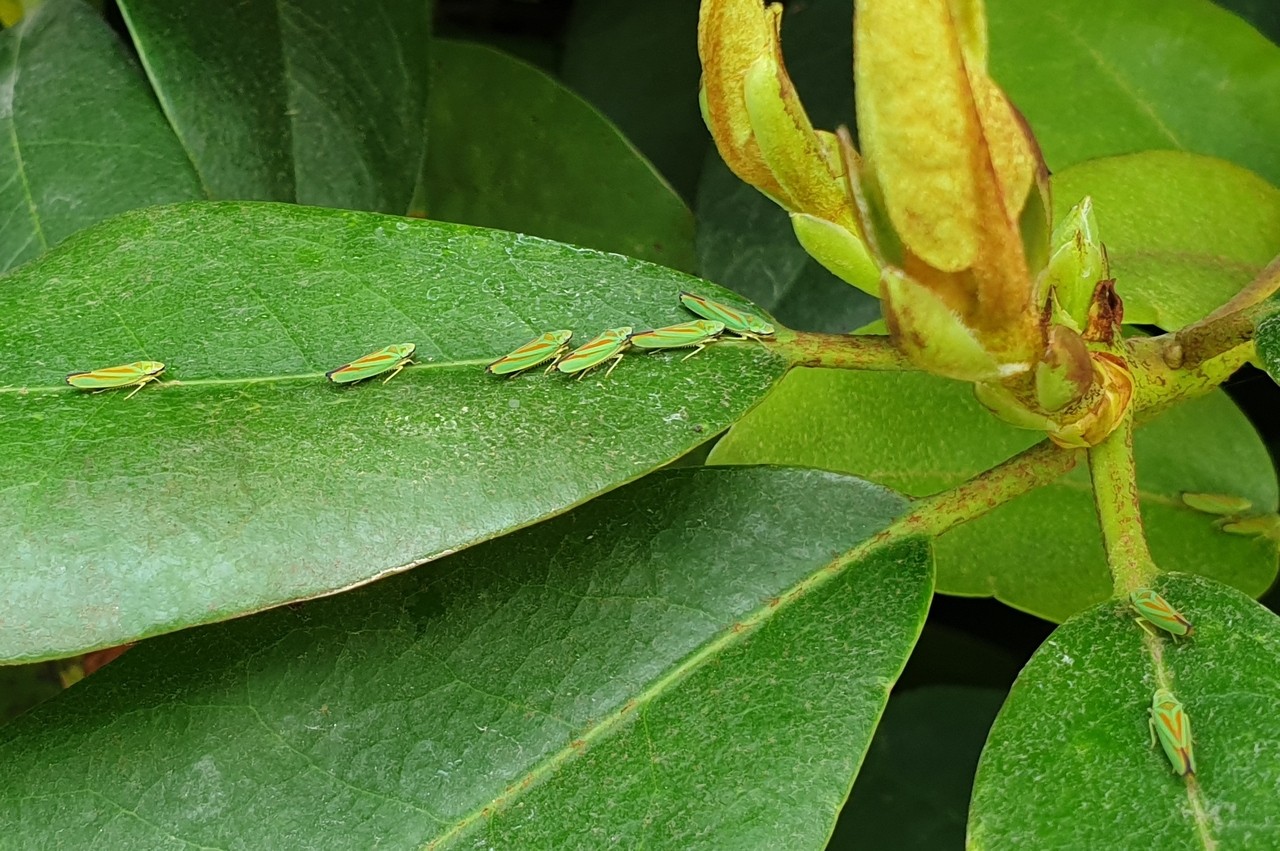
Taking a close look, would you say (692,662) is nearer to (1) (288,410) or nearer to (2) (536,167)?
(1) (288,410)

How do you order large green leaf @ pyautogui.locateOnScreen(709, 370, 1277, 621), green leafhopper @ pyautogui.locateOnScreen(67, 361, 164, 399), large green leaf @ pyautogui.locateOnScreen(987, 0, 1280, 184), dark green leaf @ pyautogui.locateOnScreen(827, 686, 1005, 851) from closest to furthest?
green leafhopper @ pyautogui.locateOnScreen(67, 361, 164, 399) < large green leaf @ pyautogui.locateOnScreen(709, 370, 1277, 621) < large green leaf @ pyautogui.locateOnScreen(987, 0, 1280, 184) < dark green leaf @ pyautogui.locateOnScreen(827, 686, 1005, 851)

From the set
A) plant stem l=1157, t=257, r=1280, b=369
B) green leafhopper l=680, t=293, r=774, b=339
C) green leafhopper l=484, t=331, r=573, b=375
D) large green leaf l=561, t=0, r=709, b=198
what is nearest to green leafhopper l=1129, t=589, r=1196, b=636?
plant stem l=1157, t=257, r=1280, b=369

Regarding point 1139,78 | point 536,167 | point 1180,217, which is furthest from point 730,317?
point 536,167

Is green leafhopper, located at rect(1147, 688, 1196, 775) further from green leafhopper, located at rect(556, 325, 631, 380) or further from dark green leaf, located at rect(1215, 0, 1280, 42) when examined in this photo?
dark green leaf, located at rect(1215, 0, 1280, 42)

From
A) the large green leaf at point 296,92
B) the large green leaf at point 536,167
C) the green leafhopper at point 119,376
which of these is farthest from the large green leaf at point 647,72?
the green leafhopper at point 119,376

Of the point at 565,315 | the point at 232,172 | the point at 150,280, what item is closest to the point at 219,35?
the point at 232,172

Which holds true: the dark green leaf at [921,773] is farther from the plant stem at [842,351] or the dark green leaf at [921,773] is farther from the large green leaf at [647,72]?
the large green leaf at [647,72]

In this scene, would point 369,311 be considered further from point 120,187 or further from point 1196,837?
point 1196,837

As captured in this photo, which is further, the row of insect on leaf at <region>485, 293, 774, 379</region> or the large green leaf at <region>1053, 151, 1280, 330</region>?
the large green leaf at <region>1053, 151, 1280, 330</region>
